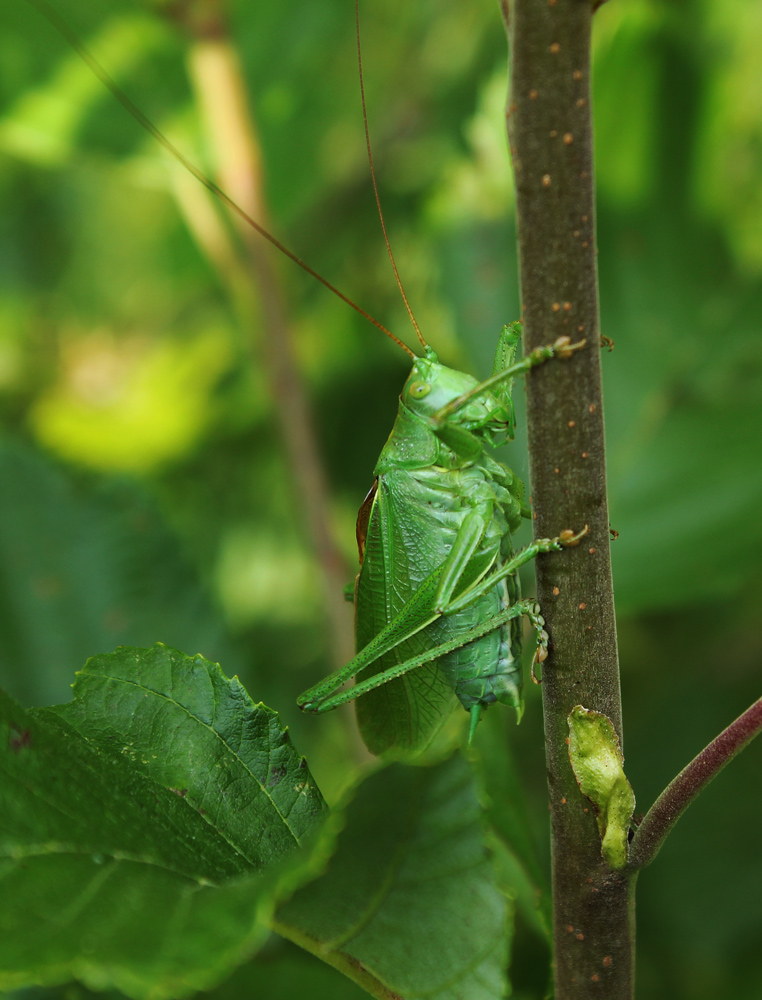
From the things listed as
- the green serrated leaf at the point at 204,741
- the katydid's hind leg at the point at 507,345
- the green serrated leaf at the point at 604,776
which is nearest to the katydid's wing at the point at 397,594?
the katydid's hind leg at the point at 507,345

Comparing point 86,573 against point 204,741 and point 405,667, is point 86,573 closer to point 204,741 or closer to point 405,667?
point 405,667

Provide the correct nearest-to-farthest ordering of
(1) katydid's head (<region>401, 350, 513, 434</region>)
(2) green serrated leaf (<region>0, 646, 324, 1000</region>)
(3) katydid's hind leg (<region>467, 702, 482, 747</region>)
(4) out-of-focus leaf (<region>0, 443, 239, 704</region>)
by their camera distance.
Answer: (2) green serrated leaf (<region>0, 646, 324, 1000</region>), (3) katydid's hind leg (<region>467, 702, 482, 747</region>), (1) katydid's head (<region>401, 350, 513, 434</region>), (4) out-of-focus leaf (<region>0, 443, 239, 704</region>)

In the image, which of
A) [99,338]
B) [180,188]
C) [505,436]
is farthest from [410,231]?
[505,436]

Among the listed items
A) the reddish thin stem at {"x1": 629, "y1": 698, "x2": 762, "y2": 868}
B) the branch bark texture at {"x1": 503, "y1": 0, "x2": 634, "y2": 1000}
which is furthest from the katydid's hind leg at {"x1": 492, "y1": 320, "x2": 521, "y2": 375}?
the reddish thin stem at {"x1": 629, "y1": 698, "x2": 762, "y2": 868}

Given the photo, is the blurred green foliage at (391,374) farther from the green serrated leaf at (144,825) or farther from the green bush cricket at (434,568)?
the green serrated leaf at (144,825)

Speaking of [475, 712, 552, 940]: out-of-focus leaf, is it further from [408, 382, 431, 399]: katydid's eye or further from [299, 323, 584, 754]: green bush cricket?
[408, 382, 431, 399]: katydid's eye

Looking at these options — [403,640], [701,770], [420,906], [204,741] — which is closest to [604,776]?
[701,770]
